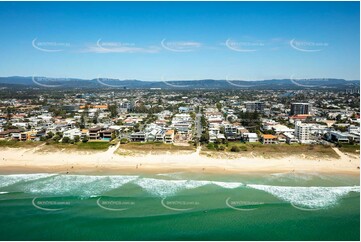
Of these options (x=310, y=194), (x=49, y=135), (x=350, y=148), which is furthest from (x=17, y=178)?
(x=350, y=148)

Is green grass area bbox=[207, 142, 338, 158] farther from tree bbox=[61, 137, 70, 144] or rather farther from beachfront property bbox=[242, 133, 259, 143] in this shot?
tree bbox=[61, 137, 70, 144]

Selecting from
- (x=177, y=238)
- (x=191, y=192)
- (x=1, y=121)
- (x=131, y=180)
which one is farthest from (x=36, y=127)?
(x=177, y=238)

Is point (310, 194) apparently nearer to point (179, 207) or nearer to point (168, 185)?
point (179, 207)

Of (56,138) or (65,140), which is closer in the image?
(65,140)

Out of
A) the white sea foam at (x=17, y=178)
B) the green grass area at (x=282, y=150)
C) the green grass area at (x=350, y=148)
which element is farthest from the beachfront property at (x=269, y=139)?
the white sea foam at (x=17, y=178)

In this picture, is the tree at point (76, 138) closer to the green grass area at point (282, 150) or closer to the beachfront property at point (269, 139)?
the green grass area at point (282, 150)

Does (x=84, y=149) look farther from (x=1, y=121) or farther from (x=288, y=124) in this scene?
(x=288, y=124)

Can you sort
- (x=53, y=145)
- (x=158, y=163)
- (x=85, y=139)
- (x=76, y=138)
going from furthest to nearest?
1. (x=85, y=139)
2. (x=76, y=138)
3. (x=53, y=145)
4. (x=158, y=163)
